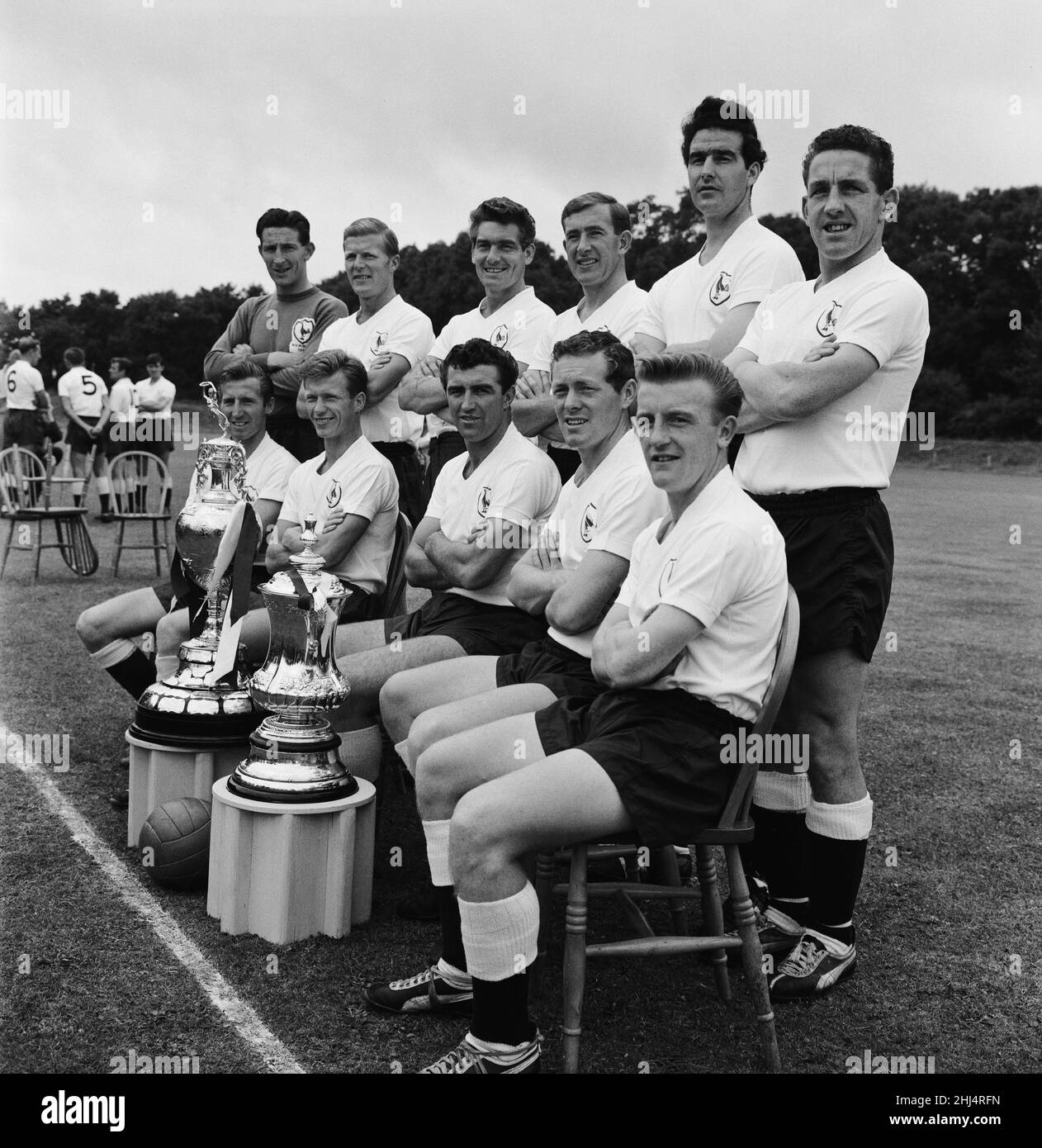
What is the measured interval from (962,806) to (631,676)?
3183mm

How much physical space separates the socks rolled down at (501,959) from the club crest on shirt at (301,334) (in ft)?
13.1

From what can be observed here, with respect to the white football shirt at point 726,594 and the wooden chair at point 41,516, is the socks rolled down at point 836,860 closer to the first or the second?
the white football shirt at point 726,594

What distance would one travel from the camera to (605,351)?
12.5 feet

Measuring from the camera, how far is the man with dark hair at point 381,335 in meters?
5.67

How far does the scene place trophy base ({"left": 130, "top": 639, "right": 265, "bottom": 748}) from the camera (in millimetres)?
4371

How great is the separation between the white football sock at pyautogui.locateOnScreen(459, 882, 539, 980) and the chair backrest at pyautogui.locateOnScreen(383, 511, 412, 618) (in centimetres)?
240

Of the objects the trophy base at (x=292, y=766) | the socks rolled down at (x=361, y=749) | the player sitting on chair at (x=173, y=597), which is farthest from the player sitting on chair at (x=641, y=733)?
the player sitting on chair at (x=173, y=597)

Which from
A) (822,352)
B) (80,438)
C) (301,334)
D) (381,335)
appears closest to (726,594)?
(822,352)

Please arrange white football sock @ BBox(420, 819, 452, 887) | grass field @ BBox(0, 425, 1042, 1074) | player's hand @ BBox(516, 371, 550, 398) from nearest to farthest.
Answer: grass field @ BBox(0, 425, 1042, 1074) < white football sock @ BBox(420, 819, 452, 887) < player's hand @ BBox(516, 371, 550, 398)

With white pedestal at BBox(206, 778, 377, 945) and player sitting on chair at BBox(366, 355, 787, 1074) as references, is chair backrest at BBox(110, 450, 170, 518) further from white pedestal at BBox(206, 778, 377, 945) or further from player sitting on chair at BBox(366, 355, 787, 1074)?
player sitting on chair at BBox(366, 355, 787, 1074)

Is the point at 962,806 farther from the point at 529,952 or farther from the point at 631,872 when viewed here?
the point at 529,952

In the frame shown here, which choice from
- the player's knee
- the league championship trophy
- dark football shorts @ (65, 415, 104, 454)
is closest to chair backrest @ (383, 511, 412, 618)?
the league championship trophy

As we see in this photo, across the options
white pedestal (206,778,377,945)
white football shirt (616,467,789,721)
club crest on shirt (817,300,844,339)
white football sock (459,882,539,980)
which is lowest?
white pedestal (206,778,377,945)
